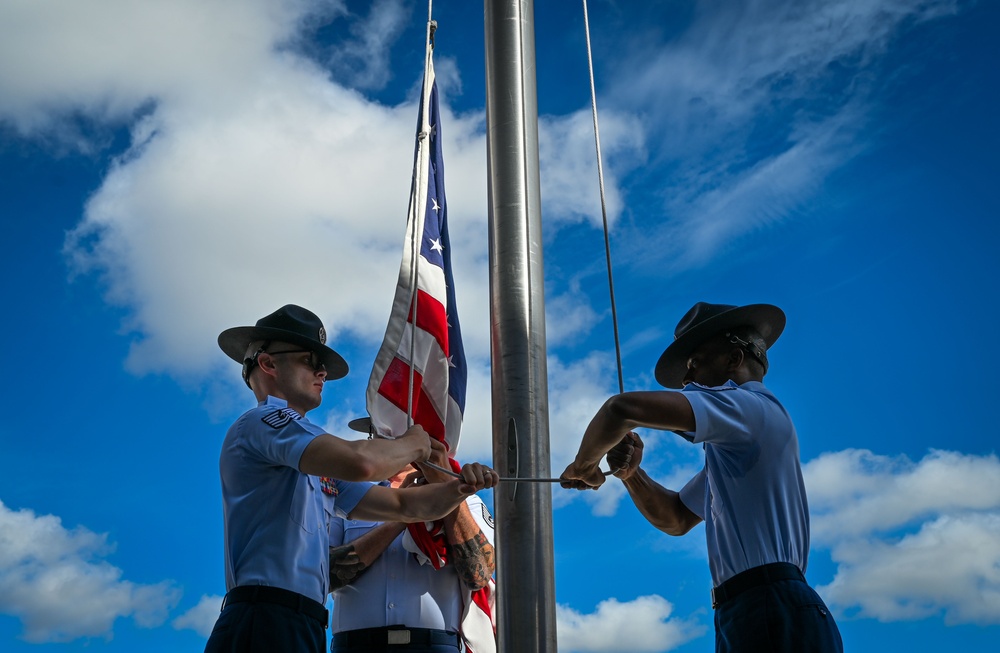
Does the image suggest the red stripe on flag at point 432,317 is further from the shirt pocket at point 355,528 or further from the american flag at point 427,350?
the shirt pocket at point 355,528

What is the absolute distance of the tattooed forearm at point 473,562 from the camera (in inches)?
199

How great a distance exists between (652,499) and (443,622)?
1.25 metres

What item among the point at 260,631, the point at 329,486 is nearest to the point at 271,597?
the point at 260,631

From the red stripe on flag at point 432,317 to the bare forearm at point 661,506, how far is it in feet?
4.14

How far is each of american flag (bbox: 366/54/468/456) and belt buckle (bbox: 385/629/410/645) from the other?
0.98 metres

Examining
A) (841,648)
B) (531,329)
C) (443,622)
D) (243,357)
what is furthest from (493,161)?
(841,648)

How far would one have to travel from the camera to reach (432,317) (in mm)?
5387

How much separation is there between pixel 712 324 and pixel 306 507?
6.47 feet

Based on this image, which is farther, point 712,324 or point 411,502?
point 411,502

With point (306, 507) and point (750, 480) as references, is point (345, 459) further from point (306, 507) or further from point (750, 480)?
point (750, 480)

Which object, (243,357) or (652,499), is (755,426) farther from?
(243,357)

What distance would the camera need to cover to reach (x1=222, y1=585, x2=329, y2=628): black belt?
3.92 metres

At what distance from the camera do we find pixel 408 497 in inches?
190

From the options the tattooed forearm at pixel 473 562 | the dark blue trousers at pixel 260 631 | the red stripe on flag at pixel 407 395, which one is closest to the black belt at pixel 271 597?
the dark blue trousers at pixel 260 631
